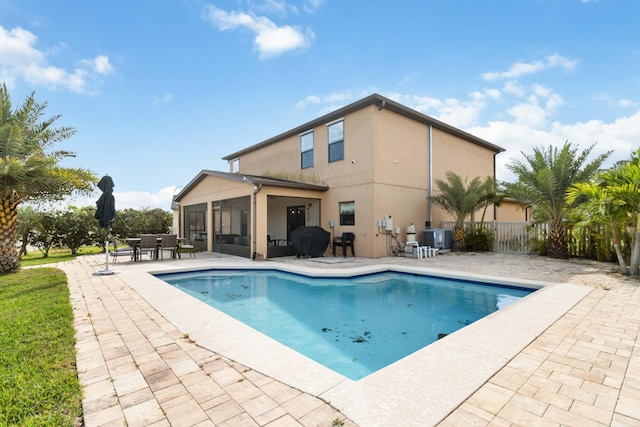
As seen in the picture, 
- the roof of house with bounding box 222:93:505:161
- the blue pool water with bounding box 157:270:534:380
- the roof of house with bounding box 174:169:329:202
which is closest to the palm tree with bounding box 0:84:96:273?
the blue pool water with bounding box 157:270:534:380

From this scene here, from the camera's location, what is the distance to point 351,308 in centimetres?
638

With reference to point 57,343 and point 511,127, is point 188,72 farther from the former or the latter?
point 511,127

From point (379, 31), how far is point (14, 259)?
13.9 metres

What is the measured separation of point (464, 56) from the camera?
1150 centimetres

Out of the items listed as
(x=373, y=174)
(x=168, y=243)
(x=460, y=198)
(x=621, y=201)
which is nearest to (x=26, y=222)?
(x=168, y=243)

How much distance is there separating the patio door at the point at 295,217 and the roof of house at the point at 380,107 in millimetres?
3972

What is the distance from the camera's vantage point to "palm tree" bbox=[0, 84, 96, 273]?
8.15 metres

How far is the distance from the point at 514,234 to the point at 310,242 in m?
9.28

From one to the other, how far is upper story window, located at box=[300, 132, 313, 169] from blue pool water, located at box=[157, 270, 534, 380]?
6.97m

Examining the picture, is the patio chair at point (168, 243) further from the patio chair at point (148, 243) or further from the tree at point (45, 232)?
the tree at point (45, 232)

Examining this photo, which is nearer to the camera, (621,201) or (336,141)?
(621,201)

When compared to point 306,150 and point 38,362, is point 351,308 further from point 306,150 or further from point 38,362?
point 306,150

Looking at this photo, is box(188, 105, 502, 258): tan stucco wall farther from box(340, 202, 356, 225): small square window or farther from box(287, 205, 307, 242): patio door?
box(287, 205, 307, 242): patio door

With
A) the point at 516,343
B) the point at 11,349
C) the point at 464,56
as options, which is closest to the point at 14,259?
the point at 11,349
